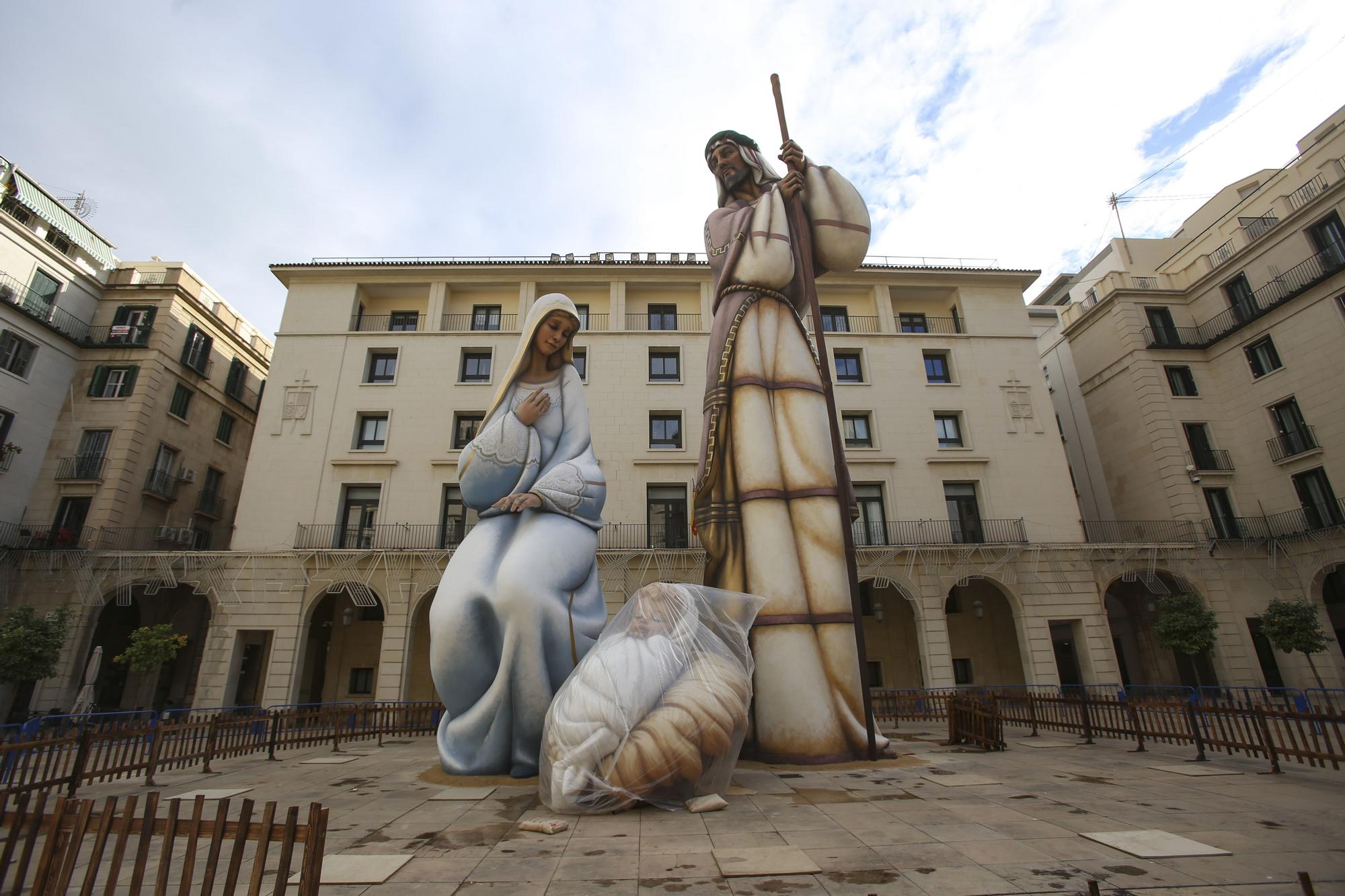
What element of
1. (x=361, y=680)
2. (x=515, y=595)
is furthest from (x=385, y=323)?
(x=515, y=595)

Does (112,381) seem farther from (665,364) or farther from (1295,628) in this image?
(1295,628)

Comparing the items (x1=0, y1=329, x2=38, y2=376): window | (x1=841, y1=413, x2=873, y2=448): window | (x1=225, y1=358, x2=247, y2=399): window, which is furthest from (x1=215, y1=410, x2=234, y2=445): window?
(x1=841, y1=413, x2=873, y2=448): window

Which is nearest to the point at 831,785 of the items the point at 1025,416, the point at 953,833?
the point at 953,833

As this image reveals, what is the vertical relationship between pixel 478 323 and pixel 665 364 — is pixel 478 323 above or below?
above

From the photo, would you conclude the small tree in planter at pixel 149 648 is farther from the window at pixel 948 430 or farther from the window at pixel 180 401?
the window at pixel 948 430

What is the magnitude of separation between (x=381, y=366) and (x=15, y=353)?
11471 millimetres

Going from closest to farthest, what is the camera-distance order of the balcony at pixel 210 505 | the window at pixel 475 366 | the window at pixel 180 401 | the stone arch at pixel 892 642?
the stone arch at pixel 892 642
the window at pixel 475 366
the window at pixel 180 401
the balcony at pixel 210 505

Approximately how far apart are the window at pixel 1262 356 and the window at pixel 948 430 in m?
11.2

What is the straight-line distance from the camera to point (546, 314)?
28.5ft

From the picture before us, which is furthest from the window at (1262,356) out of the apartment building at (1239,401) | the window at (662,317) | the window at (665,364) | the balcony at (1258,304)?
the window at (662,317)

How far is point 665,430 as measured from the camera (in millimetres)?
23516

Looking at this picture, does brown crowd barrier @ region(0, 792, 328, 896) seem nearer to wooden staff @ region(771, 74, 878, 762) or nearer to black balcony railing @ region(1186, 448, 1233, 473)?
wooden staff @ region(771, 74, 878, 762)

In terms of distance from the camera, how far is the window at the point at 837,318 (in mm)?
25562

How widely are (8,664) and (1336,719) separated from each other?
2691 centimetres
